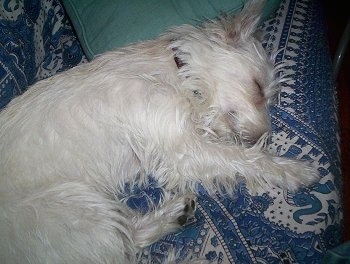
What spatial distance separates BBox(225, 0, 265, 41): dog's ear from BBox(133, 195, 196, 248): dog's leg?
2.58 ft

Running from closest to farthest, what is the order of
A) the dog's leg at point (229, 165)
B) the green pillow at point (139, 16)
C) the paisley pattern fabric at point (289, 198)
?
the paisley pattern fabric at point (289, 198), the dog's leg at point (229, 165), the green pillow at point (139, 16)

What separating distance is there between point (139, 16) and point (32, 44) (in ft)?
2.11

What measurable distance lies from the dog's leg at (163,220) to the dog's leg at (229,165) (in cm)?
12

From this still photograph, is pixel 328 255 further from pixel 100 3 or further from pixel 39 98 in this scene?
pixel 100 3

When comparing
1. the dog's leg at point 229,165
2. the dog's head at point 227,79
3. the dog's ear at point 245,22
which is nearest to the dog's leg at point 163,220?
the dog's leg at point 229,165

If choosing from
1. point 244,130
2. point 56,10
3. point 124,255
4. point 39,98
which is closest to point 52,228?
point 124,255

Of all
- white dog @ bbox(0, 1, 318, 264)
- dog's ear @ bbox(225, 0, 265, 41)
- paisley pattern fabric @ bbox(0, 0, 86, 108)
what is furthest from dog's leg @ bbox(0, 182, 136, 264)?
dog's ear @ bbox(225, 0, 265, 41)

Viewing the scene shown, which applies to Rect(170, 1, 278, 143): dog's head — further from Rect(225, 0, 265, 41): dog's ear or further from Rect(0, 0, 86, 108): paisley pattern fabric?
Rect(0, 0, 86, 108): paisley pattern fabric

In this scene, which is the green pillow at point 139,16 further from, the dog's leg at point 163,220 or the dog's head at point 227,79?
the dog's leg at point 163,220

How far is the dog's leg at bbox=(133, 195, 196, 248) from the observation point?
155 centimetres

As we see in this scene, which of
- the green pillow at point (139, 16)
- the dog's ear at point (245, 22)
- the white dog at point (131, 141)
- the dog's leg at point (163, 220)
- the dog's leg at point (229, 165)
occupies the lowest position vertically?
the dog's leg at point (163, 220)

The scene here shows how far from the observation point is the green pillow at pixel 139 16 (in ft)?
5.57

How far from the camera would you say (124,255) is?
1462mm

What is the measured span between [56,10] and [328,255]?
1.88 meters
